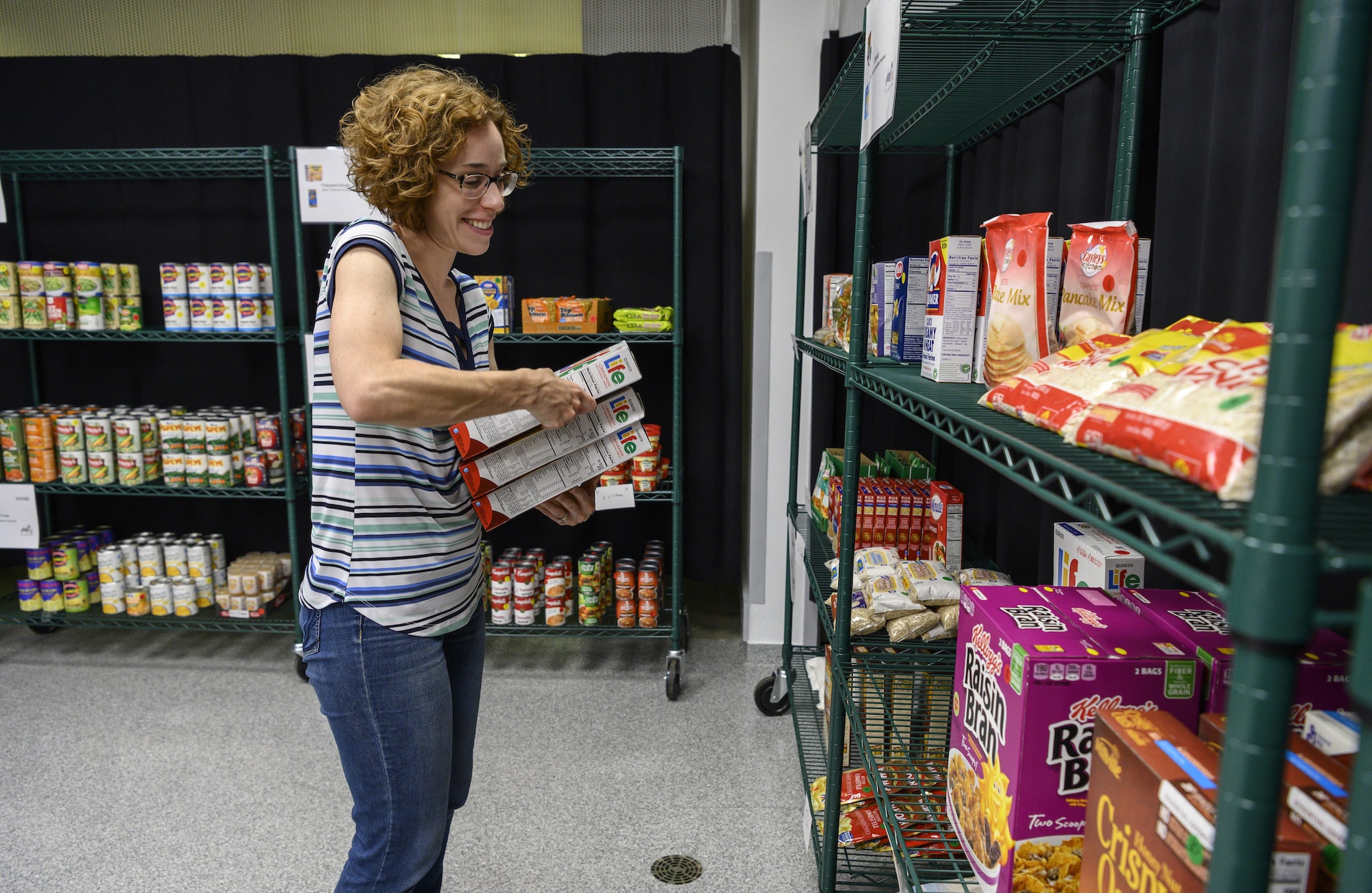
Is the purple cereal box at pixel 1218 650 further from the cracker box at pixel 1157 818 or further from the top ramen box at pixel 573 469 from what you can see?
the top ramen box at pixel 573 469

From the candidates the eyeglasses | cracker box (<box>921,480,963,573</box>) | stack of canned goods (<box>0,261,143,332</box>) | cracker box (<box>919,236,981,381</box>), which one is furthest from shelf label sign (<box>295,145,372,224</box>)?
cracker box (<box>919,236,981,381</box>)

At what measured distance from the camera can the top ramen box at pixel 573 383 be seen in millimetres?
1434

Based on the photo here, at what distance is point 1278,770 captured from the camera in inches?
19.7

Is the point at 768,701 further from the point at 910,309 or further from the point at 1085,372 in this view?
the point at 1085,372

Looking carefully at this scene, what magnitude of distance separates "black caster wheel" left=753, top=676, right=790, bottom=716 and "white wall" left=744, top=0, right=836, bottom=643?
0.83 ft

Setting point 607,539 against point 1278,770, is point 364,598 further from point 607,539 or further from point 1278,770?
point 607,539

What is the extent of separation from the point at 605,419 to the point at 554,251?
2.08m

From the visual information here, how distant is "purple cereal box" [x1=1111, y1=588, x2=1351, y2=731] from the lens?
0.76 metres

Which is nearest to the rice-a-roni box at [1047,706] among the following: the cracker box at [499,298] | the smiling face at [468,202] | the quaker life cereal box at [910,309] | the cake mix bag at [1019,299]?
the cake mix bag at [1019,299]

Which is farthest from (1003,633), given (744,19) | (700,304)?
(744,19)

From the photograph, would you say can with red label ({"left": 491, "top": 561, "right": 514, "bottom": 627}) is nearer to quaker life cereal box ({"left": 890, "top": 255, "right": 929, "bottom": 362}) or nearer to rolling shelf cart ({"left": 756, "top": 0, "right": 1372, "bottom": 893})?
rolling shelf cart ({"left": 756, "top": 0, "right": 1372, "bottom": 893})

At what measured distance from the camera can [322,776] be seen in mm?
2518

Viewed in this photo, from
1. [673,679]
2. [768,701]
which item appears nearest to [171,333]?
[673,679]

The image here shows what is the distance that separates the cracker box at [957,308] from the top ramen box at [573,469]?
0.58m
